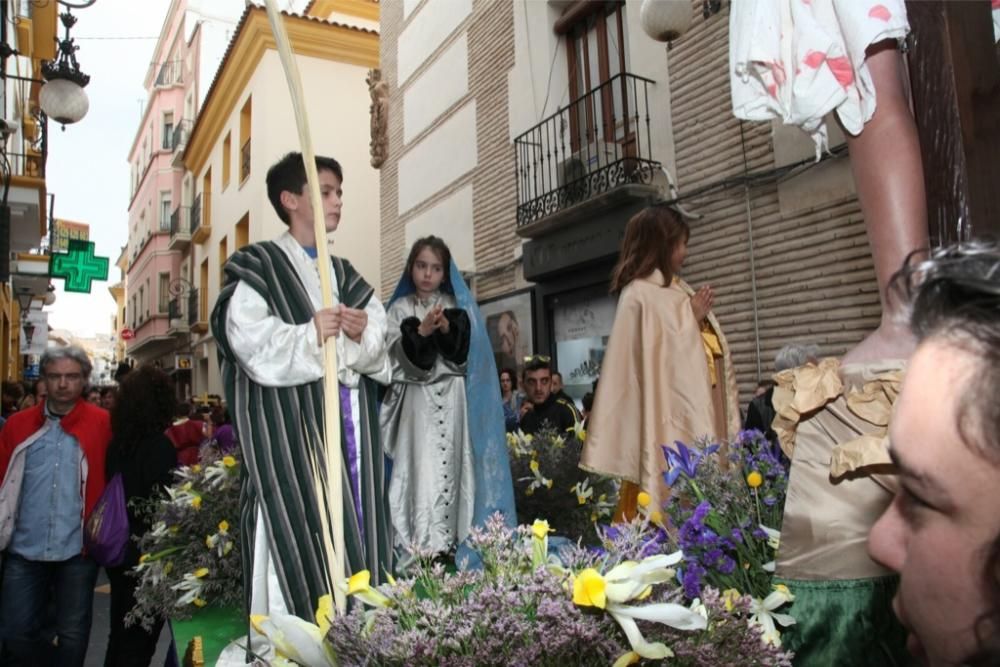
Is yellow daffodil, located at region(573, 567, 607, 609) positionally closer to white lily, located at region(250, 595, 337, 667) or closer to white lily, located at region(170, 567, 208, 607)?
white lily, located at region(250, 595, 337, 667)

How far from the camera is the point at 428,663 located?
104 centimetres

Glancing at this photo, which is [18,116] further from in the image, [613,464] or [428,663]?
[428,663]

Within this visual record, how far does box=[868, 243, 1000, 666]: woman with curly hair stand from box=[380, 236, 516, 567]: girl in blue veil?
9.18ft

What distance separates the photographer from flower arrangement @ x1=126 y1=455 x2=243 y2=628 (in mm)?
3131

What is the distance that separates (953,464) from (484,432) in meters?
3.09

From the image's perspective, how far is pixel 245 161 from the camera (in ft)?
60.5

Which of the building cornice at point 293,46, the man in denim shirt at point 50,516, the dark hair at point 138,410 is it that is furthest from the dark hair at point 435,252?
the building cornice at point 293,46

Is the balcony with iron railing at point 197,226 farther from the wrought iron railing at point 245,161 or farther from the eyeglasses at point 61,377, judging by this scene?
the eyeglasses at point 61,377

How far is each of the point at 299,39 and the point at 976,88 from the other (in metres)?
16.4

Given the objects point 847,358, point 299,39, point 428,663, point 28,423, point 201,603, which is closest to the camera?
point 428,663

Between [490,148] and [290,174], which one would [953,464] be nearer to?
[290,174]

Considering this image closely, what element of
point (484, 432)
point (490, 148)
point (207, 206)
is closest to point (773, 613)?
point (484, 432)

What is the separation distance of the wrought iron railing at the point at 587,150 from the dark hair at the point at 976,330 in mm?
6332

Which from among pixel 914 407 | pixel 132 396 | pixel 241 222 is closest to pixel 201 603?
pixel 132 396
